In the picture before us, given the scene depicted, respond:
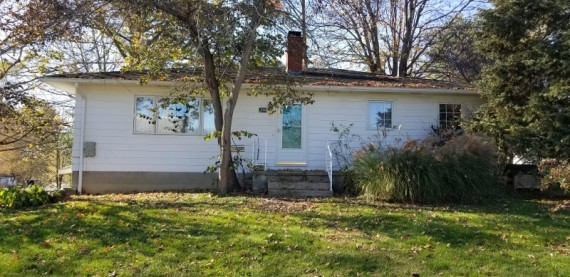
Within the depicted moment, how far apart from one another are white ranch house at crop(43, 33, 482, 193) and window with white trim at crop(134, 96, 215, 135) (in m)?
0.03

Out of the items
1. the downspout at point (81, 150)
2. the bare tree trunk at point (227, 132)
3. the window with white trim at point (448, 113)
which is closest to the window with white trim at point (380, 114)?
the window with white trim at point (448, 113)

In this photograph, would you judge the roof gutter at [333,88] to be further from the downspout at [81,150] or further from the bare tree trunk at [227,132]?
the bare tree trunk at [227,132]

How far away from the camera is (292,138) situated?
1297 cm

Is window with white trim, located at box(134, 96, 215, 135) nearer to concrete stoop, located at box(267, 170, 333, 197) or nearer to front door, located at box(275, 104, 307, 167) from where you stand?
front door, located at box(275, 104, 307, 167)

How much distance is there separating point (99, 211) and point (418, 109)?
894 centimetres

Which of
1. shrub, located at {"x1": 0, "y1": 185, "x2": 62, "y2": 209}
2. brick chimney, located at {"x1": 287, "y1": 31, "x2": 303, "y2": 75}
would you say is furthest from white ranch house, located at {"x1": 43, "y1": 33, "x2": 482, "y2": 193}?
shrub, located at {"x1": 0, "y1": 185, "x2": 62, "y2": 209}

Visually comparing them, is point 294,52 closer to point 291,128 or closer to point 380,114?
point 291,128

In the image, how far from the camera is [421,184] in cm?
925

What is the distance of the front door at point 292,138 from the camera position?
12.9 m

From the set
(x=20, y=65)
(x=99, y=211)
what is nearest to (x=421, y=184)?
(x=99, y=211)

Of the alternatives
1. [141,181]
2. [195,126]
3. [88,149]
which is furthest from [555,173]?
[88,149]

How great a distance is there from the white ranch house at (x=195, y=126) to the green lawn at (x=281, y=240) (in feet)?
12.1

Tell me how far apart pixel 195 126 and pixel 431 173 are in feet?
21.3

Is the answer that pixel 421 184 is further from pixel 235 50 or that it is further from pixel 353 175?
pixel 235 50
